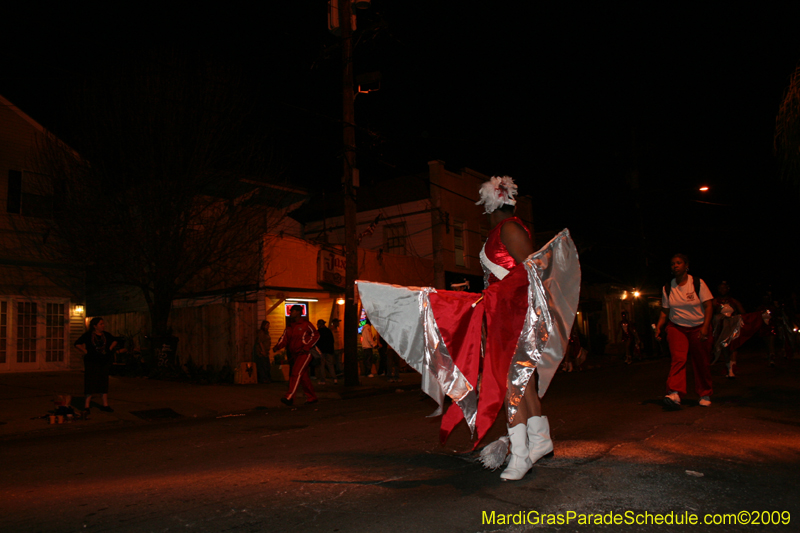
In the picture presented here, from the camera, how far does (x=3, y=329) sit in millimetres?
16562

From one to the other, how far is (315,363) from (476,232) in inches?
530

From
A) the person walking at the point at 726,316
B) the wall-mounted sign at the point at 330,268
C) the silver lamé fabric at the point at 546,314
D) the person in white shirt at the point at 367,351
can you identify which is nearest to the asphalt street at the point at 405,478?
the silver lamé fabric at the point at 546,314

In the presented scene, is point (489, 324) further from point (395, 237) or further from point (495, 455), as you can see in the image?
point (395, 237)

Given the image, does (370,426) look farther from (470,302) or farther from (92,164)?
(92,164)

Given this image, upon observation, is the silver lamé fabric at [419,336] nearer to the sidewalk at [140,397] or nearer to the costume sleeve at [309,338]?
the costume sleeve at [309,338]

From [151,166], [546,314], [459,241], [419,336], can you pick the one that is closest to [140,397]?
[151,166]

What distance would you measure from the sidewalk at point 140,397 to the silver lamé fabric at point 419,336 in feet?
23.0

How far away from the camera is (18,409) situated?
10336mm

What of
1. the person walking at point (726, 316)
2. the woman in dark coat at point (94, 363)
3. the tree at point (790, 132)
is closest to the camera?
the tree at point (790, 132)

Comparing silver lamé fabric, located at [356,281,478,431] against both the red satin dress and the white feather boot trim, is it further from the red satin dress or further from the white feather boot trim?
the white feather boot trim

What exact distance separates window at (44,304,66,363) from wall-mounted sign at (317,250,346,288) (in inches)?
311

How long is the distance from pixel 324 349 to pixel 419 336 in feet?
39.4

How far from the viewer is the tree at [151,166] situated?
14.8 meters

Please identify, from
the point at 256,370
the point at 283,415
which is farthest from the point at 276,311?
the point at 283,415
